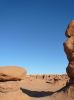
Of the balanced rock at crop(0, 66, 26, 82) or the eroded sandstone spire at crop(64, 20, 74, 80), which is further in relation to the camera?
the balanced rock at crop(0, 66, 26, 82)

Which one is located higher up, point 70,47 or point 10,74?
point 70,47

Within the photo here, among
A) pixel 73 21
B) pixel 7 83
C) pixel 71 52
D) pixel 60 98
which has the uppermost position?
pixel 73 21

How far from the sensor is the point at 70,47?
2234cm

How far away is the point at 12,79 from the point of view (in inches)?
1070

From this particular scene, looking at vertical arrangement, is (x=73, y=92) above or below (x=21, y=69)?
below

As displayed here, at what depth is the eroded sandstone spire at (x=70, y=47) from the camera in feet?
72.7

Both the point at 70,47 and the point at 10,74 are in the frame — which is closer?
the point at 70,47

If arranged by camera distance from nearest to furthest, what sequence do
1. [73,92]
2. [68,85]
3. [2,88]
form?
[73,92], [68,85], [2,88]

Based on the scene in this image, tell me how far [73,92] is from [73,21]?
6924mm

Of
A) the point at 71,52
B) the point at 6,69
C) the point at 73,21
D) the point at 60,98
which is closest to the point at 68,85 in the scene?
the point at 60,98

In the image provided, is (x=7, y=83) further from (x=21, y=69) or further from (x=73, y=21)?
(x=73, y=21)

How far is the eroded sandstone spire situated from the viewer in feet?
72.7

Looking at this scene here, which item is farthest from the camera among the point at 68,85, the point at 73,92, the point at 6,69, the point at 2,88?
the point at 6,69

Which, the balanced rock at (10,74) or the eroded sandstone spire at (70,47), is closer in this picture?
the eroded sandstone spire at (70,47)
